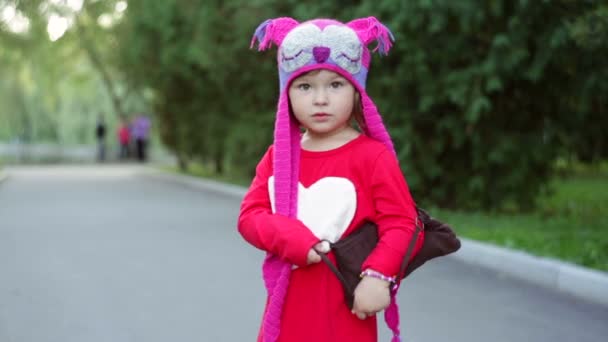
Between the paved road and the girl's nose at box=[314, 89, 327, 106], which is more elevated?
the girl's nose at box=[314, 89, 327, 106]

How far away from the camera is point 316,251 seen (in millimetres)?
2422

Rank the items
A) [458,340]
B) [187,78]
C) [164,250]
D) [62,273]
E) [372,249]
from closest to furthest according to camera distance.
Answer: [372,249] < [458,340] < [62,273] < [164,250] < [187,78]

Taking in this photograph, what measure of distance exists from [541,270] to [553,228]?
2672mm

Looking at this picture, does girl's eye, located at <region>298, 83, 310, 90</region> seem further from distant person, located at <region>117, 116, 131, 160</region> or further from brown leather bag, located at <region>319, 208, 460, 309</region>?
distant person, located at <region>117, 116, 131, 160</region>

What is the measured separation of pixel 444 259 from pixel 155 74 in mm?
12994

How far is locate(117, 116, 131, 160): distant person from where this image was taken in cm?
3362

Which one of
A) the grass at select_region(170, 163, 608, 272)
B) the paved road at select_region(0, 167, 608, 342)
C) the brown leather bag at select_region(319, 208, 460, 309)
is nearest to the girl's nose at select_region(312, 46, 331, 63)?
the brown leather bag at select_region(319, 208, 460, 309)

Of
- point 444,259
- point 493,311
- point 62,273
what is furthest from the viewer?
point 444,259

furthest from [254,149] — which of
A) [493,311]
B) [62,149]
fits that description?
[62,149]

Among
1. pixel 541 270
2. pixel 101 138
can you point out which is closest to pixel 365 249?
pixel 541 270

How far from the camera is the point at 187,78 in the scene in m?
18.4

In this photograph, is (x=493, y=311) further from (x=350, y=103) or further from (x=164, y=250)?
(x=164, y=250)

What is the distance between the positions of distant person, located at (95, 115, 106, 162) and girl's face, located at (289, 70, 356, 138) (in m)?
33.5

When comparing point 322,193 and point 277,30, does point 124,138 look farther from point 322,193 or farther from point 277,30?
point 322,193
